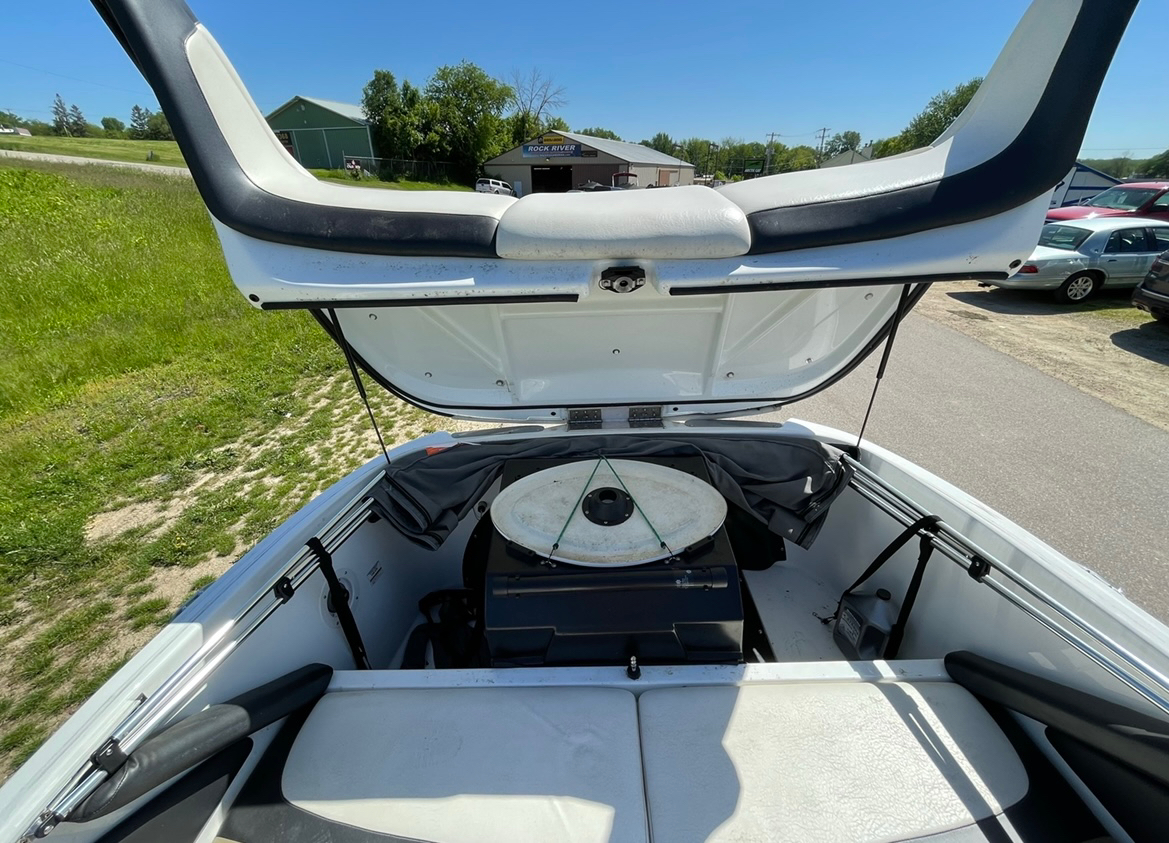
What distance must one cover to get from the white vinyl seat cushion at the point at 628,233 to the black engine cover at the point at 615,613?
915 millimetres

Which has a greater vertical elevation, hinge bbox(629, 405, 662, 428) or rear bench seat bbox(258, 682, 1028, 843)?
hinge bbox(629, 405, 662, 428)

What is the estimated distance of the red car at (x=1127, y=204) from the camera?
10.9m

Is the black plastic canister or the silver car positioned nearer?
the black plastic canister

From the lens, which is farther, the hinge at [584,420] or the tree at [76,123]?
the tree at [76,123]

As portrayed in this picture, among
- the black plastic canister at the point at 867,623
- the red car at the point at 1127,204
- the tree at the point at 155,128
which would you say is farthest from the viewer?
the tree at the point at 155,128

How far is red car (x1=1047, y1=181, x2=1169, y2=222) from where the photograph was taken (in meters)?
10.9

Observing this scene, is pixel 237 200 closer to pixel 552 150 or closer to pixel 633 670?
pixel 633 670

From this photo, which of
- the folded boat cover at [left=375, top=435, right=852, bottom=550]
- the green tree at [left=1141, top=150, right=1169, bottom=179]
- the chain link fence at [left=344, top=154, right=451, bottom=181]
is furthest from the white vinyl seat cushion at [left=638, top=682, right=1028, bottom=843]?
the green tree at [left=1141, top=150, right=1169, bottom=179]

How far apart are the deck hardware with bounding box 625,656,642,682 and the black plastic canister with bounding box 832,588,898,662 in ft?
3.02

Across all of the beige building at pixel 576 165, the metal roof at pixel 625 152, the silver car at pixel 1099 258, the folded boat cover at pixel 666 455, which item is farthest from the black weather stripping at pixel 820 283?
the metal roof at pixel 625 152

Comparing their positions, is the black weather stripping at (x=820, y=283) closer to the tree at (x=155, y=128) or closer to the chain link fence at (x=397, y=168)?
the chain link fence at (x=397, y=168)

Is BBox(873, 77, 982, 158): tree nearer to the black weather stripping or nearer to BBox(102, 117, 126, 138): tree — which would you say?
the black weather stripping

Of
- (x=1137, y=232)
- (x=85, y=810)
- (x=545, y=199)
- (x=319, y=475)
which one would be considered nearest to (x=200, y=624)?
(x=85, y=810)

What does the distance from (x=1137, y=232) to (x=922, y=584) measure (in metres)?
11.6
